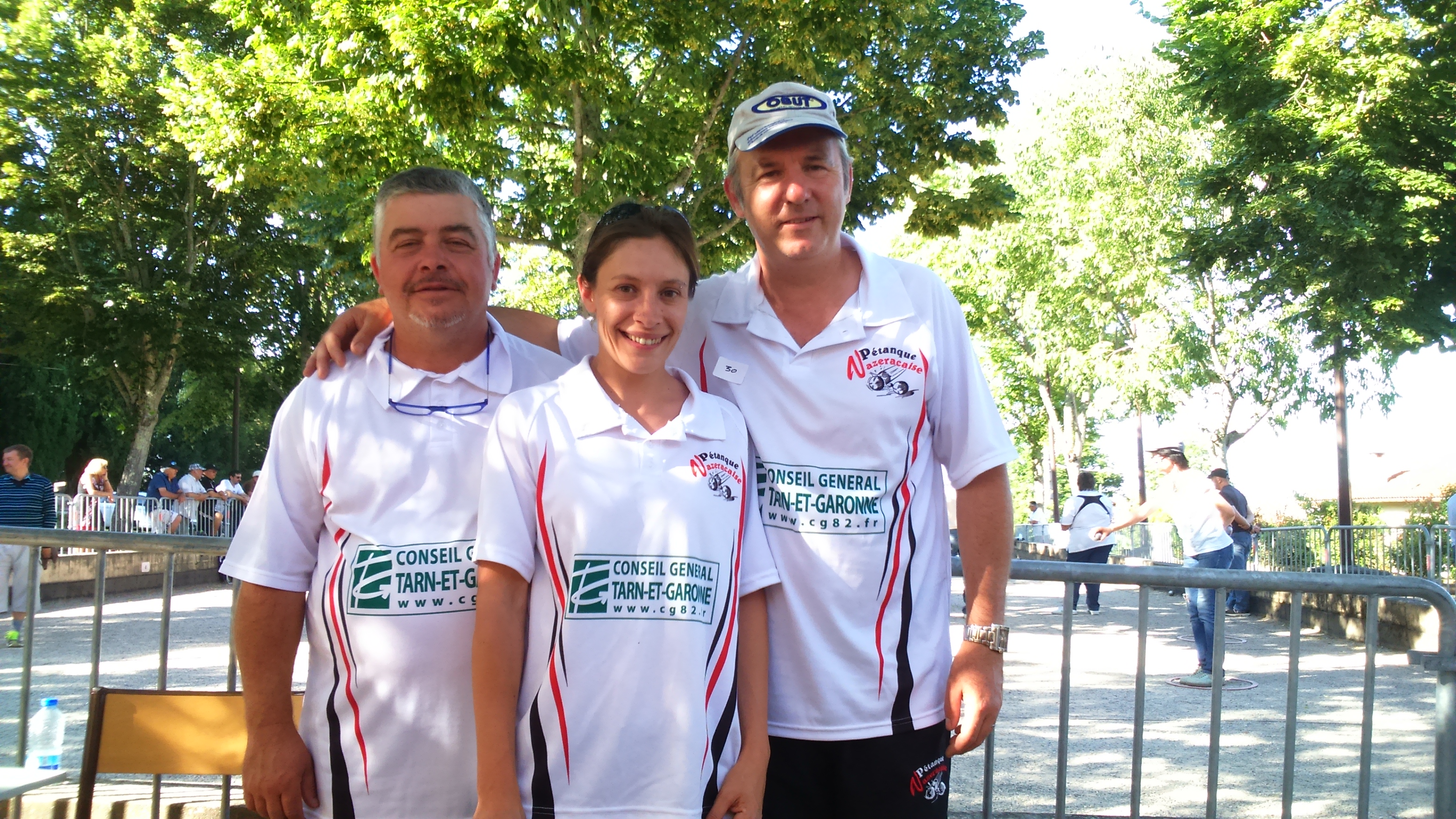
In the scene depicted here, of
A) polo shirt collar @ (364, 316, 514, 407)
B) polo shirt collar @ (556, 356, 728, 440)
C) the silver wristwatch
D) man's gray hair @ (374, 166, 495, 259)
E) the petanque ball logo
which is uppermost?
man's gray hair @ (374, 166, 495, 259)

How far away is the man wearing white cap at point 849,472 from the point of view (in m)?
2.41

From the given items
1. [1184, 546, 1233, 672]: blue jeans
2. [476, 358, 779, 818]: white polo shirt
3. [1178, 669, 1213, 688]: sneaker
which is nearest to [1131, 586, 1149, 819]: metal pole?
[476, 358, 779, 818]: white polo shirt

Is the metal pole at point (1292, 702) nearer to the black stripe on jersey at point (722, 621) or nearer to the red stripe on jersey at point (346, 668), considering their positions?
the black stripe on jersey at point (722, 621)

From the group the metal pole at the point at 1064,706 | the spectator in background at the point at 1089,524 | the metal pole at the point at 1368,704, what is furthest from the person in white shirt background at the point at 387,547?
the spectator in background at the point at 1089,524

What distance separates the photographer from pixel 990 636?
2.47m

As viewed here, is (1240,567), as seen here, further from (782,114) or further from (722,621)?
(722,621)

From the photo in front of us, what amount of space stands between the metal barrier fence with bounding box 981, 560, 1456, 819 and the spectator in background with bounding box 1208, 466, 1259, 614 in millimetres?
10673

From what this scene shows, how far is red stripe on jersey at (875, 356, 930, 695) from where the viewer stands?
2418 millimetres

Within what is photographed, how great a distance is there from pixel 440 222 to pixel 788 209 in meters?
0.81

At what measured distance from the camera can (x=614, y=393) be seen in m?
2.33

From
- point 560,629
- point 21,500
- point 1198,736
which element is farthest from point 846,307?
point 21,500

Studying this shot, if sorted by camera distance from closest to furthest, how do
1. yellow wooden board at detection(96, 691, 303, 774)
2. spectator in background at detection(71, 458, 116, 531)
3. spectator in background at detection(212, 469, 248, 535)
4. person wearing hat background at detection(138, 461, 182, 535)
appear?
yellow wooden board at detection(96, 691, 303, 774)
spectator in background at detection(71, 458, 116, 531)
person wearing hat background at detection(138, 461, 182, 535)
spectator in background at detection(212, 469, 248, 535)

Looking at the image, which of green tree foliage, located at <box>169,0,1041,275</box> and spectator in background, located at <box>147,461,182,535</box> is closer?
green tree foliage, located at <box>169,0,1041,275</box>

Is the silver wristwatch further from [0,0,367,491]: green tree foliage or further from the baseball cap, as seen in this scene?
[0,0,367,491]: green tree foliage
